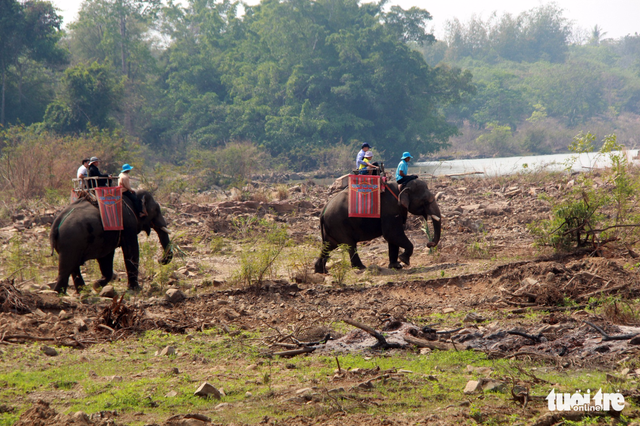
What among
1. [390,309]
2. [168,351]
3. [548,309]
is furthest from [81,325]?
[548,309]

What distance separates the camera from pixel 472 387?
4438 millimetres

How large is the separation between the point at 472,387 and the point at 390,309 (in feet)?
9.50

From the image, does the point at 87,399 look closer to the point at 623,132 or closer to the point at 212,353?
the point at 212,353

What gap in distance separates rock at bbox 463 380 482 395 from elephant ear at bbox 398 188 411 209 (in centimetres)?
618

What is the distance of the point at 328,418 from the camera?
4113mm

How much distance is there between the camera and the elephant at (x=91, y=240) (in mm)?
8844

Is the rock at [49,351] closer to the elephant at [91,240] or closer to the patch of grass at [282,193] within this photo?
the elephant at [91,240]

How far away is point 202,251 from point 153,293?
4344mm

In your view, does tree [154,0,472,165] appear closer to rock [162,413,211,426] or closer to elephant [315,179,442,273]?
elephant [315,179,442,273]

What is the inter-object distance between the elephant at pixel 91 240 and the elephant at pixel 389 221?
2.92 metres

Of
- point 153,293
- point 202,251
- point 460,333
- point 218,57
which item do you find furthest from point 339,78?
point 460,333

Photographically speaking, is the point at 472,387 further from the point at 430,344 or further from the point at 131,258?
the point at 131,258

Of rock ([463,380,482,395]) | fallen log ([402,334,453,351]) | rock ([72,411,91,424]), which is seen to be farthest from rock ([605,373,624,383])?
rock ([72,411,91,424])

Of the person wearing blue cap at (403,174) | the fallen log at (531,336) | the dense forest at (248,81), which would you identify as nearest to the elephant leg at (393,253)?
the person wearing blue cap at (403,174)
